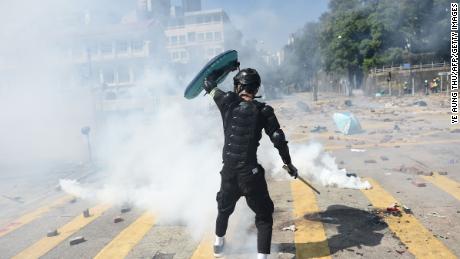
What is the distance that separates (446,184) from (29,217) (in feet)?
22.5

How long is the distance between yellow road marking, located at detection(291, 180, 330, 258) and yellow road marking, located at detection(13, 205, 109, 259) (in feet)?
9.78

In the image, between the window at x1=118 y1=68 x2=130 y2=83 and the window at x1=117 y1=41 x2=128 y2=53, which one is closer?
the window at x1=117 y1=41 x2=128 y2=53

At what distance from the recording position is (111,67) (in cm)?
2483

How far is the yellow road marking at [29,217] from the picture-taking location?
5.68 meters

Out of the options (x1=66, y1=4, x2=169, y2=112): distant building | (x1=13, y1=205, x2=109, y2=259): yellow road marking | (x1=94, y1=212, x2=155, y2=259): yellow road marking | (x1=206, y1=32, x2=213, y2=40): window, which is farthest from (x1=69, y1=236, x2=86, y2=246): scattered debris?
(x1=206, y1=32, x2=213, y2=40): window

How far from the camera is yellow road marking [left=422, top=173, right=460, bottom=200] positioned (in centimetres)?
606

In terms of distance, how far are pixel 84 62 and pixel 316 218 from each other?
16.3 meters

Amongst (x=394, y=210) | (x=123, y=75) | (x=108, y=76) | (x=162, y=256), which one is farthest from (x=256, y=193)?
(x=108, y=76)

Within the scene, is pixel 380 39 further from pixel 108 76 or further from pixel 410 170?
pixel 410 170

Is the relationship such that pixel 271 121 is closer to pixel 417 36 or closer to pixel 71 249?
pixel 71 249

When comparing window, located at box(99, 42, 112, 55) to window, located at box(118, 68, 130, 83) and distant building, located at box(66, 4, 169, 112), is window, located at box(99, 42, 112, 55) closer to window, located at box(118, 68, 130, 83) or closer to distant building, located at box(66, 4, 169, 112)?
distant building, located at box(66, 4, 169, 112)

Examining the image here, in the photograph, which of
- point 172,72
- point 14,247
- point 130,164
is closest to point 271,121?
point 14,247

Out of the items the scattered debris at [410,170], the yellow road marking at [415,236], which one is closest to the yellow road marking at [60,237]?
the yellow road marking at [415,236]

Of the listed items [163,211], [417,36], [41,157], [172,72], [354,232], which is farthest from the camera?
[417,36]
